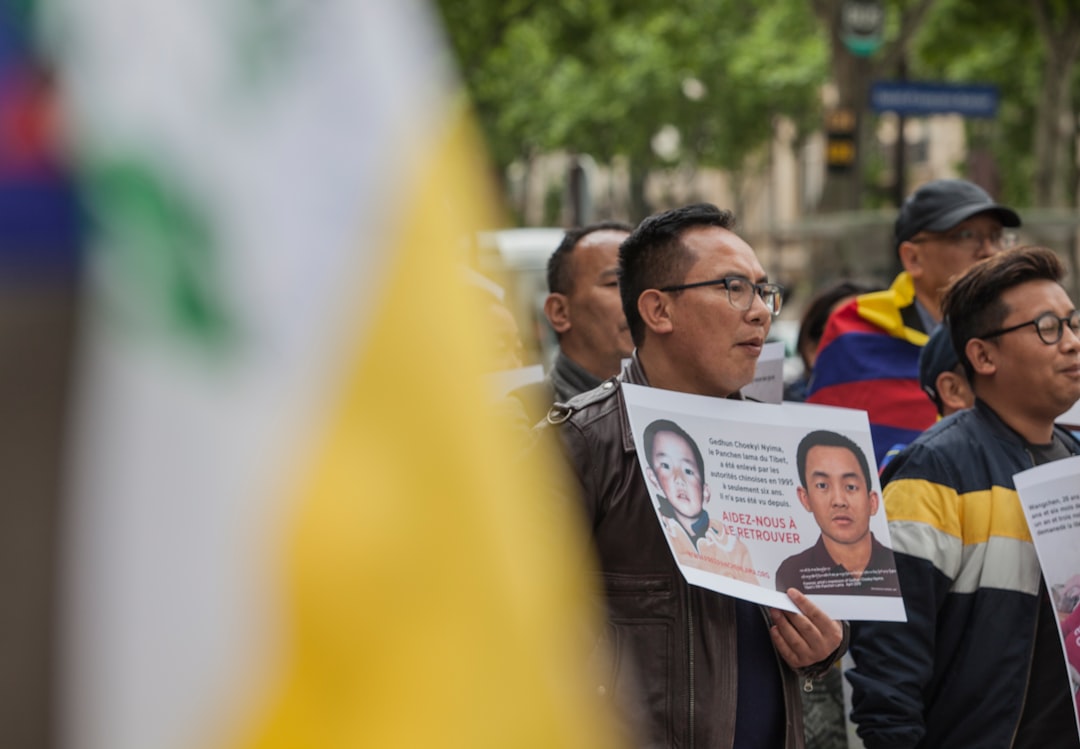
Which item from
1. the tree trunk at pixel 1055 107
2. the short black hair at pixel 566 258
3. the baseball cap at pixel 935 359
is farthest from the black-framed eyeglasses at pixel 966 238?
the tree trunk at pixel 1055 107

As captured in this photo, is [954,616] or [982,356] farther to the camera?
[982,356]

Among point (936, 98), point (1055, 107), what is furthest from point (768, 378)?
point (1055, 107)

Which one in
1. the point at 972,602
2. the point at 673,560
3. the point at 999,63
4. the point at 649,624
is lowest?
the point at 972,602

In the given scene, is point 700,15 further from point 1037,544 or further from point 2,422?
point 2,422

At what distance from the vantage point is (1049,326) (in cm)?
335

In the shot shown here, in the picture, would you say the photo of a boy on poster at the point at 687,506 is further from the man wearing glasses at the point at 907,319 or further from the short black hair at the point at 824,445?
the man wearing glasses at the point at 907,319

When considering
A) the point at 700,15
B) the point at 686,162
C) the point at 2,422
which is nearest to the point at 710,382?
the point at 2,422

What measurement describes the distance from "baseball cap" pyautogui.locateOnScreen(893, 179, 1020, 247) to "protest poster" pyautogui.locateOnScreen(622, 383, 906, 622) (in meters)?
2.12

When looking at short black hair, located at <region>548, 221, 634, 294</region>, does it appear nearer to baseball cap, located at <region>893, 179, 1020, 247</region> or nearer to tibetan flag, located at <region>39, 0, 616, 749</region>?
baseball cap, located at <region>893, 179, 1020, 247</region>

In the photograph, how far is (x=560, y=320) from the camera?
178 inches

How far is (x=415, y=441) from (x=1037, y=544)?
2486 millimetres

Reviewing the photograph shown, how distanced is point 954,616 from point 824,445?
0.59m

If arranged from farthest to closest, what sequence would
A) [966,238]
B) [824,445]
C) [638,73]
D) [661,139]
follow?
1. [661,139]
2. [638,73]
3. [966,238]
4. [824,445]

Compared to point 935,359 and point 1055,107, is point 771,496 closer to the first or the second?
point 935,359
